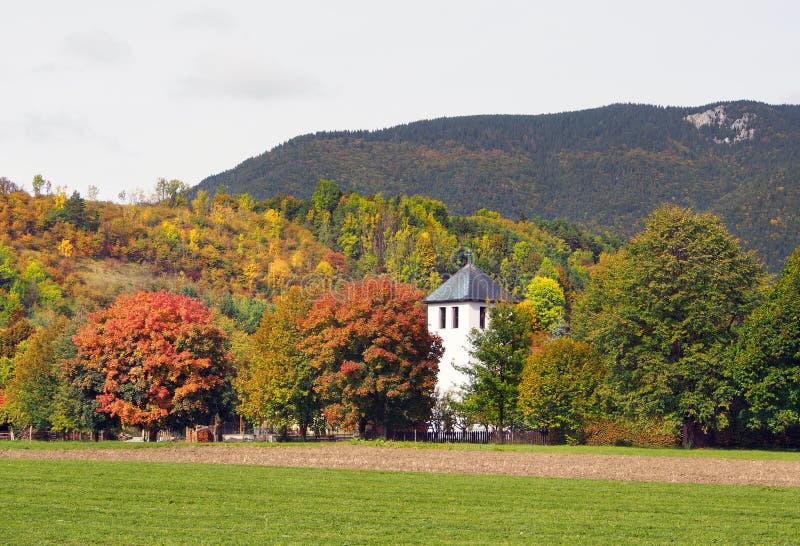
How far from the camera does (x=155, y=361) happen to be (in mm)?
58750

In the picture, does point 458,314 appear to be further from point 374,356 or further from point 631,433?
point 631,433

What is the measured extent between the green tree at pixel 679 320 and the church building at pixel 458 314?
525 inches

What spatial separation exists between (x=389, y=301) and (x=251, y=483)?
109 feet

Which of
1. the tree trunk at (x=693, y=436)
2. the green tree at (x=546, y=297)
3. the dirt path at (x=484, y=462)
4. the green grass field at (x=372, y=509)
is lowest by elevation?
the green grass field at (x=372, y=509)

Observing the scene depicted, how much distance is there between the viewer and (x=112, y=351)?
6000cm

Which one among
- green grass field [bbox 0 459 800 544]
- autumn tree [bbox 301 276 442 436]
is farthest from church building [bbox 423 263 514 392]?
green grass field [bbox 0 459 800 544]

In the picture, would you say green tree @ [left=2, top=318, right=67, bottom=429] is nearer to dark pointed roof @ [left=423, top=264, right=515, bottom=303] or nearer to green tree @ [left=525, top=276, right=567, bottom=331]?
dark pointed roof @ [left=423, top=264, right=515, bottom=303]

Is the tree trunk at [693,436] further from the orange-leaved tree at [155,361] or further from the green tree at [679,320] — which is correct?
the orange-leaved tree at [155,361]

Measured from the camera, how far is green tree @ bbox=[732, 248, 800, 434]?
5006 centimetres

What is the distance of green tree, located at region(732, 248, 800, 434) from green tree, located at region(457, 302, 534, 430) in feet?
47.3

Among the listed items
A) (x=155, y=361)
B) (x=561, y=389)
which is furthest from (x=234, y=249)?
(x=561, y=389)

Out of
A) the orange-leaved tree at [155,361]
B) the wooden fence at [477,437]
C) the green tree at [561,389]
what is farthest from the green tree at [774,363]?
the orange-leaved tree at [155,361]

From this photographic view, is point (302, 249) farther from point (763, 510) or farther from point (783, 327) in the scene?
point (763, 510)

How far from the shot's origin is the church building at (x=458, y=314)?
71000 millimetres
